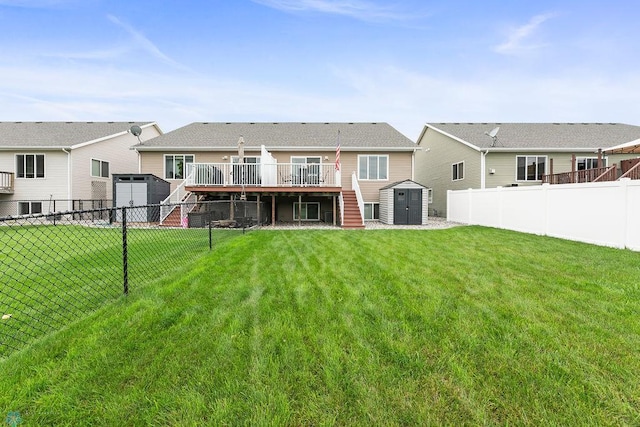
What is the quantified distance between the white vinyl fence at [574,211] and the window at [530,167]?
5254mm

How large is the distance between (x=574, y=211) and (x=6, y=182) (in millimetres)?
25020

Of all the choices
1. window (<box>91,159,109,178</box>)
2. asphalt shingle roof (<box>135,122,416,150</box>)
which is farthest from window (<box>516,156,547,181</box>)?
window (<box>91,159,109,178</box>)

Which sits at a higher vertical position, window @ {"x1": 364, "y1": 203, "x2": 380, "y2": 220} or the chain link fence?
window @ {"x1": 364, "y1": 203, "x2": 380, "y2": 220}

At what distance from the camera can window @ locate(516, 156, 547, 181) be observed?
16.1 m

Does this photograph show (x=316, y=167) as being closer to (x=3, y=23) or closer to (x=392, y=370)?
(x=392, y=370)

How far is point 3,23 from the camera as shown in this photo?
14.7m

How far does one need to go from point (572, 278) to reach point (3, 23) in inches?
966

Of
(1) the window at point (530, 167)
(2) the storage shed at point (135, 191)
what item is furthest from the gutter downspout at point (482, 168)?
(2) the storage shed at point (135, 191)

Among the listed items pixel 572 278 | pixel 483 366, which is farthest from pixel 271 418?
pixel 572 278

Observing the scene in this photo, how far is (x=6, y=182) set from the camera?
51.5ft

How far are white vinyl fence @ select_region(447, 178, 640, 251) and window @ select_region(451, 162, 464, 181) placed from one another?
17.2 feet

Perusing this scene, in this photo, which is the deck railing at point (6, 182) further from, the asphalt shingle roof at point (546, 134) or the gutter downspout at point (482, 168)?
the gutter downspout at point (482, 168)

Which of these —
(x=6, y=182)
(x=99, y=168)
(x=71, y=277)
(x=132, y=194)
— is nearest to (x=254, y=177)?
(x=132, y=194)

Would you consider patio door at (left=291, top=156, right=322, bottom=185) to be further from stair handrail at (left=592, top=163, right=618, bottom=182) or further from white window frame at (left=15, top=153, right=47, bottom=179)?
white window frame at (left=15, top=153, right=47, bottom=179)
